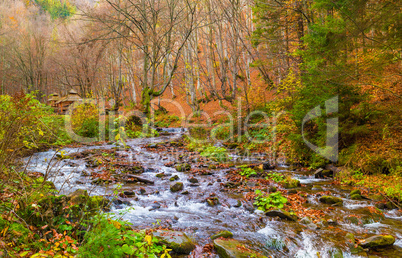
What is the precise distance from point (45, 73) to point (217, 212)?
2932 cm

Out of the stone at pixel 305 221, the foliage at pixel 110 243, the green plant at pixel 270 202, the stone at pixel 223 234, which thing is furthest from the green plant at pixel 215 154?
the foliage at pixel 110 243

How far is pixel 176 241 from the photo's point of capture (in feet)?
10.5

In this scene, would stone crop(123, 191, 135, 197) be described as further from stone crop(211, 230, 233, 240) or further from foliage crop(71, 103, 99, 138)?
foliage crop(71, 103, 99, 138)

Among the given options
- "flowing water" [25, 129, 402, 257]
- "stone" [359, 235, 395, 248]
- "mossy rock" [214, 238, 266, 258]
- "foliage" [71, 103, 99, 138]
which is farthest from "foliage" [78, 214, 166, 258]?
"foliage" [71, 103, 99, 138]

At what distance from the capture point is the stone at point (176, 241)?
3.11 metres

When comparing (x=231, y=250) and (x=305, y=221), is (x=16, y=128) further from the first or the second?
(x=305, y=221)

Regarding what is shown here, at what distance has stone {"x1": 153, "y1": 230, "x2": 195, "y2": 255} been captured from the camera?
3113 millimetres

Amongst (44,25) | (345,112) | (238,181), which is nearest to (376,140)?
(345,112)

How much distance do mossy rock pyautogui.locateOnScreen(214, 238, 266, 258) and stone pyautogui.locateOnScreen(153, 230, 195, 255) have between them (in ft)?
1.26

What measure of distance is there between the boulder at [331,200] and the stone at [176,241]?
10.9 feet

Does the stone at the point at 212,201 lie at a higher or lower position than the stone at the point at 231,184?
lower

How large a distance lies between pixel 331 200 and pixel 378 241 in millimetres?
1650

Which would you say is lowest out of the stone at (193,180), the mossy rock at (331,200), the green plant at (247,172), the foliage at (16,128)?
the mossy rock at (331,200)

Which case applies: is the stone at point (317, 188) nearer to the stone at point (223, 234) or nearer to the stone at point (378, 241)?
the stone at point (378, 241)
